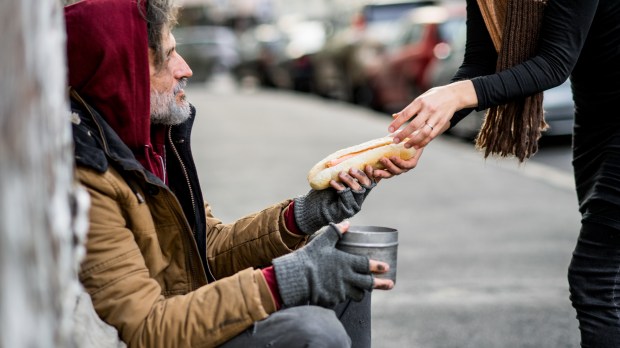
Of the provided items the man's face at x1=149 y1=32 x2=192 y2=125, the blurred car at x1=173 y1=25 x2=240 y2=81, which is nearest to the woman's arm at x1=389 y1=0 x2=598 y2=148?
the man's face at x1=149 y1=32 x2=192 y2=125

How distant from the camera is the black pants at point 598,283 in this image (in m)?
3.12

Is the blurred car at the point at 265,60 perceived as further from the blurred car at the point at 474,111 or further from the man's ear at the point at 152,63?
the man's ear at the point at 152,63

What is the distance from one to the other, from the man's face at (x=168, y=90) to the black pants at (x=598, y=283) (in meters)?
1.28

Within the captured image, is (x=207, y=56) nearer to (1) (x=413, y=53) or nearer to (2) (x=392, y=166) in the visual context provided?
(1) (x=413, y=53)

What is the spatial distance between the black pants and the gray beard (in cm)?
128

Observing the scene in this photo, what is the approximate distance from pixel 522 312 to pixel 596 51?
2.68 meters

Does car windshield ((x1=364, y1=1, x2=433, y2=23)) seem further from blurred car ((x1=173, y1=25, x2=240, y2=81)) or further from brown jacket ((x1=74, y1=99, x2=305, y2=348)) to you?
brown jacket ((x1=74, y1=99, x2=305, y2=348))

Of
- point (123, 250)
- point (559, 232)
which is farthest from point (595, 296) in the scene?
point (559, 232)

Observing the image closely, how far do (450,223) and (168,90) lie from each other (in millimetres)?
5303

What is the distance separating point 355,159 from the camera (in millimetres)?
3172

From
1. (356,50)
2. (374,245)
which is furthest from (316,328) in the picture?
(356,50)

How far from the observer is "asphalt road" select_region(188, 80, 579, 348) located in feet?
17.4

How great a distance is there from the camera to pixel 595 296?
3.16m

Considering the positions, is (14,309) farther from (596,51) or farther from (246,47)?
(246,47)
